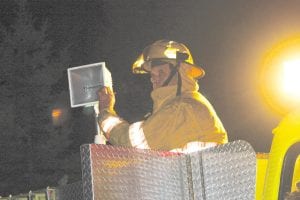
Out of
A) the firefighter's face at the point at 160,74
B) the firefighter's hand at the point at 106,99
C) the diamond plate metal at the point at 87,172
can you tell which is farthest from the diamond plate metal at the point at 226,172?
the firefighter's hand at the point at 106,99

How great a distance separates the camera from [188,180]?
7.89 feet

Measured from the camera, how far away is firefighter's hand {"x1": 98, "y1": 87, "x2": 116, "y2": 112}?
14.0ft

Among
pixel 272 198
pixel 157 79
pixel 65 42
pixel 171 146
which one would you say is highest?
pixel 65 42

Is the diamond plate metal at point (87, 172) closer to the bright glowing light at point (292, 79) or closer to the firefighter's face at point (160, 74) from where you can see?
the bright glowing light at point (292, 79)

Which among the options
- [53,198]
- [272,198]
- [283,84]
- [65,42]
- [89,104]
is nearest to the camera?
[272,198]

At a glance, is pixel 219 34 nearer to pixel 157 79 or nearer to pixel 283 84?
pixel 157 79

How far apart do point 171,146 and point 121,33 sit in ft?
A: 98.8

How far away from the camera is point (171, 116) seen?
139 inches

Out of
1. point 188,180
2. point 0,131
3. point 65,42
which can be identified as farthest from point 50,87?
point 188,180

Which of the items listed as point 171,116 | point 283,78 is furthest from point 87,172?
point 171,116

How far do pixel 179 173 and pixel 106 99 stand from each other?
203cm

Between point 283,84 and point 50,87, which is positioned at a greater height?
point 50,87

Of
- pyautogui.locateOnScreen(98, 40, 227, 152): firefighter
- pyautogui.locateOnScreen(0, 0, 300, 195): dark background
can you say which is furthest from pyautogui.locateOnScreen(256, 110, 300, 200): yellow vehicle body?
pyautogui.locateOnScreen(0, 0, 300, 195): dark background

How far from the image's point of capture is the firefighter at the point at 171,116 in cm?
349
